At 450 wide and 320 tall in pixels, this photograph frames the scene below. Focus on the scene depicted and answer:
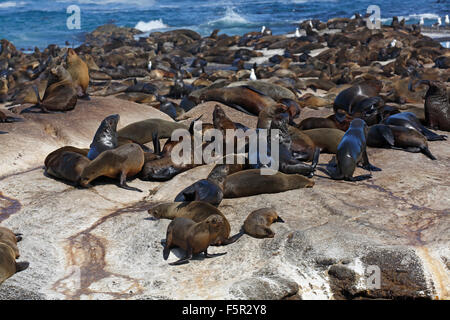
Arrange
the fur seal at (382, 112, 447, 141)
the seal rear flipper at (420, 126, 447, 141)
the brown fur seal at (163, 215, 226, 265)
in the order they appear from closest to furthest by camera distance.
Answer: the brown fur seal at (163, 215, 226, 265) < the fur seal at (382, 112, 447, 141) < the seal rear flipper at (420, 126, 447, 141)

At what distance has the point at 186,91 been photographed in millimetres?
12914

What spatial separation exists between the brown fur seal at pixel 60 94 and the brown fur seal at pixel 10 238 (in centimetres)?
398

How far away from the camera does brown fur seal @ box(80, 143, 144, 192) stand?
5.96m

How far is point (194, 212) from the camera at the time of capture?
484cm

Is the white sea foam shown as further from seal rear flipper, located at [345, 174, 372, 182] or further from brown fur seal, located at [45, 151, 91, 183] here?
seal rear flipper, located at [345, 174, 372, 182]

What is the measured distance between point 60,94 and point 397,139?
16.2 feet

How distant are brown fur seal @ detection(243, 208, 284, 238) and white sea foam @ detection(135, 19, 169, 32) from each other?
3514cm

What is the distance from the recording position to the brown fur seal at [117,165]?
5.96 meters

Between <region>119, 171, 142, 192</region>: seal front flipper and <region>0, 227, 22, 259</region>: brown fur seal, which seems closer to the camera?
<region>0, 227, 22, 259</region>: brown fur seal

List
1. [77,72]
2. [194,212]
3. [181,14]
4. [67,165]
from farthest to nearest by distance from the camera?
[181,14] < [77,72] < [67,165] < [194,212]

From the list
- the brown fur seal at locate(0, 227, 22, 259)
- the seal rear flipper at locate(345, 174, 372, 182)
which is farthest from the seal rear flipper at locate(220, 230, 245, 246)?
the seal rear flipper at locate(345, 174, 372, 182)

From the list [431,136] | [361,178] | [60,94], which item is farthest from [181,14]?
[361,178]

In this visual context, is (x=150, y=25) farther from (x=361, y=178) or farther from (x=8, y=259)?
(x=8, y=259)

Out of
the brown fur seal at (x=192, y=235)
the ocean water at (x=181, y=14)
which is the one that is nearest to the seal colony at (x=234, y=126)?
the brown fur seal at (x=192, y=235)
